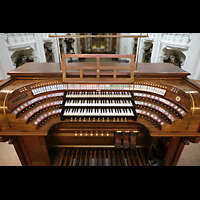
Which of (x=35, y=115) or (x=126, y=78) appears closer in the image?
(x=35, y=115)

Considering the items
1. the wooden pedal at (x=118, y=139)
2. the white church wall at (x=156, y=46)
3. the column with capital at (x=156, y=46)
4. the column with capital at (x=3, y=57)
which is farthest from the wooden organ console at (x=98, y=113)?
the column with capital at (x=156, y=46)

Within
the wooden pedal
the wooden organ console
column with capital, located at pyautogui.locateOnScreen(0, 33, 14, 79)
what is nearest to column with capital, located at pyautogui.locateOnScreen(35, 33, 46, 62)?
column with capital, located at pyautogui.locateOnScreen(0, 33, 14, 79)

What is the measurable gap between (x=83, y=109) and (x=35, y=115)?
2.84 feet

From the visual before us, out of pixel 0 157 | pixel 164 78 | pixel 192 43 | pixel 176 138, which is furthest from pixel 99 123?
pixel 192 43

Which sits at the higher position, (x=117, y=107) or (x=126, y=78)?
(x=126, y=78)

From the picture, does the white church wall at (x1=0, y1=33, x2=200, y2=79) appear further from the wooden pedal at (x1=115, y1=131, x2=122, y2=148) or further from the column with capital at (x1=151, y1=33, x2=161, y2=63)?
the wooden pedal at (x1=115, y1=131, x2=122, y2=148)

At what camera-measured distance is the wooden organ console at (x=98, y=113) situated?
2227 mm

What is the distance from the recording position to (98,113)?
2453 mm

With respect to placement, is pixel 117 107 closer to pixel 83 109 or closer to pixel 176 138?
pixel 83 109

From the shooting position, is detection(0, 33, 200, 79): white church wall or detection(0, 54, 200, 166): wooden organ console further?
detection(0, 33, 200, 79): white church wall

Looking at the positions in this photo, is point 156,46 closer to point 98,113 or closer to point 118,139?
point 118,139

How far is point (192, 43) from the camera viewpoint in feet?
17.1

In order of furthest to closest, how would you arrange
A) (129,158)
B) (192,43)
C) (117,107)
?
(192,43) → (129,158) → (117,107)

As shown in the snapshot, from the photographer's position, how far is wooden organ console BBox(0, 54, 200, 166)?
7.30 ft
